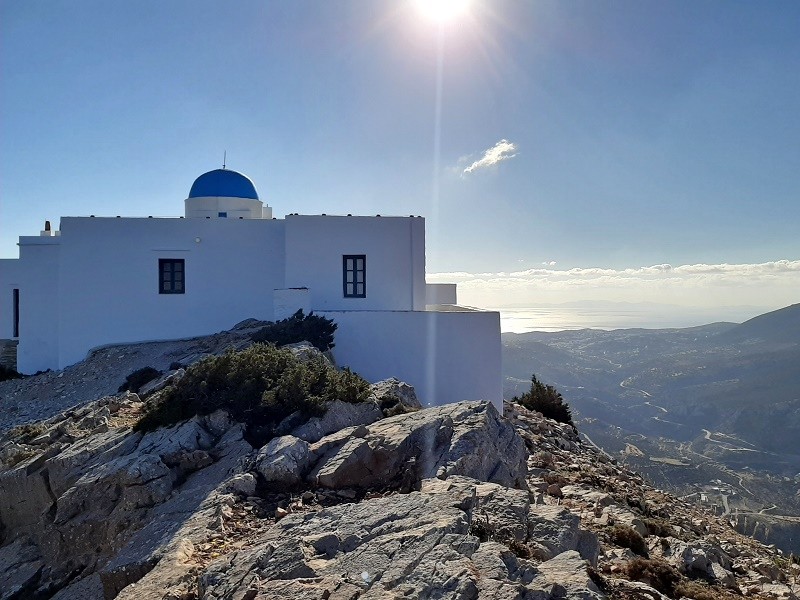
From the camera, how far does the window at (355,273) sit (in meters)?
17.6

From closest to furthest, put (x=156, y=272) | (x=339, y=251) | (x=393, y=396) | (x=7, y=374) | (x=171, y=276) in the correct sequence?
(x=393, y=396) → (x=339, y=251) → (x=156, y=272) → (x=171, y=276) → (x=7, y=374)

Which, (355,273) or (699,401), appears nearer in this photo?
(355,273)

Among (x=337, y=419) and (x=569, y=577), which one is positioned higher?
(x=337, y=419)

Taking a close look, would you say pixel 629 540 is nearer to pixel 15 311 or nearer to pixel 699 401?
pixel 15 311

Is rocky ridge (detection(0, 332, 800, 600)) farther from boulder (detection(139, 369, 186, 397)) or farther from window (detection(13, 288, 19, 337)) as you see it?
window (detection(13, 288, 19, 337))

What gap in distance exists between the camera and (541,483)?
776 centimetres

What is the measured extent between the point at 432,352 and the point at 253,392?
7392 mm

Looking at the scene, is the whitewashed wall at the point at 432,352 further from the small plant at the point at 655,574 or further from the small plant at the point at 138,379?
the small plant at the point at 655,574

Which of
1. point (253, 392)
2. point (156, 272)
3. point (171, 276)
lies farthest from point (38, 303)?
point (253, 392)

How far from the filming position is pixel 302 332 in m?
14.4

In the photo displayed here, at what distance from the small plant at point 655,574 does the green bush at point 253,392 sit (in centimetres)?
450

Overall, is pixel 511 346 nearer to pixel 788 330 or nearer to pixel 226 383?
pixel 788 330

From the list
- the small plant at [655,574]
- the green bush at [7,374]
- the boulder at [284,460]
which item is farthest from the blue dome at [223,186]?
the small plant at [655,574]

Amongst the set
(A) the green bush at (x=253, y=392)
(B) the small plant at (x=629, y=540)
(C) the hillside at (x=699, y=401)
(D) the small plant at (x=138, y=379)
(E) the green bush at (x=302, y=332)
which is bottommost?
(C) the hillside at (x=699, y=401)
